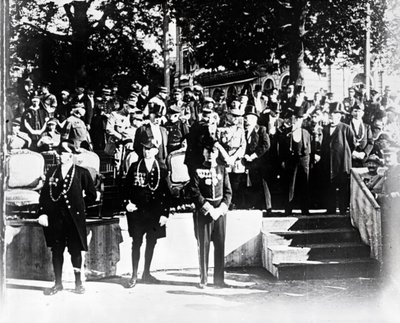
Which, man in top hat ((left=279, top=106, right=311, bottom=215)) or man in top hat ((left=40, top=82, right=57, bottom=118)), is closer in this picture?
man in top hat ((left=40, top=82, right=57, bottom=118))

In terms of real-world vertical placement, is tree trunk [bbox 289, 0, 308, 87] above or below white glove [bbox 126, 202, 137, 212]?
above

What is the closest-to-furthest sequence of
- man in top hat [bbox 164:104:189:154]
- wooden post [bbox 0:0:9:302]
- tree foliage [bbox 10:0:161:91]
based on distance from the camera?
wooden post [bbox 0:0:9:302] → tree foliage [bbox 10:0:161:91] → man in top hat [bbox 164:104:189:154]

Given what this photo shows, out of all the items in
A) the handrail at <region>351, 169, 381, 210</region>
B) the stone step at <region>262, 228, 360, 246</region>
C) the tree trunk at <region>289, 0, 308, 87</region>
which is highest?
the tree trunk at <region>289, 0, 308, 87</region>

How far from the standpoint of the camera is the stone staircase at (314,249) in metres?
8.92

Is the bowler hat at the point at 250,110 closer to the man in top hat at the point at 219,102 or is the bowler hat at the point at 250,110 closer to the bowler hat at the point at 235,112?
the man in top hat at the point at 219,102

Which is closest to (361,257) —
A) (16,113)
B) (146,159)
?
(146,159)

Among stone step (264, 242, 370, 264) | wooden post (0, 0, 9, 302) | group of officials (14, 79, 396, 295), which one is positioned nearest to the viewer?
wooden post (0, 0, 9, 302)

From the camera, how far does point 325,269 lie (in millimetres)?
8938

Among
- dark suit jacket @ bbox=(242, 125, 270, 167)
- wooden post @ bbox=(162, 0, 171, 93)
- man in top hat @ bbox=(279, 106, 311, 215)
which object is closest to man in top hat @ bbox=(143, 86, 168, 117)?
wooden post @ bbox=(162, 0, 171, 93)

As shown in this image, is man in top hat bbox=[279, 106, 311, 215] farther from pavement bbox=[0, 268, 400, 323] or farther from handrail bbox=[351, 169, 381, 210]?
pavement bbox=[0, 268, 400, 323]

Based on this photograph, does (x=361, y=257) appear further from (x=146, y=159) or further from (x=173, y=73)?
(x=173, y=73)

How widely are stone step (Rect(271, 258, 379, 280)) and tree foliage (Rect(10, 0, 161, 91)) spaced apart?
12.6 ft

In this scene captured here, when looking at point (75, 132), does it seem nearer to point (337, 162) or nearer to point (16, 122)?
point (16, 122)

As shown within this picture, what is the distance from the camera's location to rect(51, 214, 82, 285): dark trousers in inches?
315
